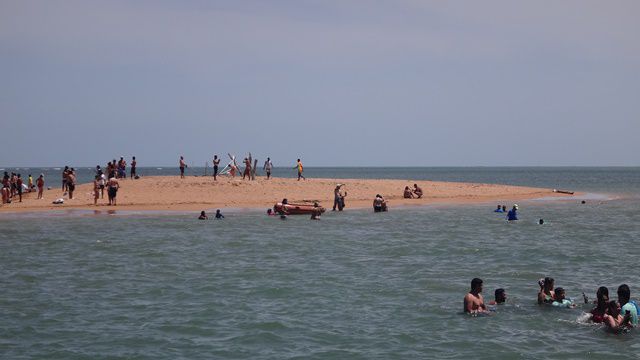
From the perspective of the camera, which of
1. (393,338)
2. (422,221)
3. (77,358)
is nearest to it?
(77,358)

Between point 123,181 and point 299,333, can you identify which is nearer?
point 299,333

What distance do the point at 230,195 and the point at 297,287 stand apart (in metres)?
30.5

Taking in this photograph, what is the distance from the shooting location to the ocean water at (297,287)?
12.9m

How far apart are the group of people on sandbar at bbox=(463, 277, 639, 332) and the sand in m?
28.9

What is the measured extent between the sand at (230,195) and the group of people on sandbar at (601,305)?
28.9 m

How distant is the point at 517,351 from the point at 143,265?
44.3 feet

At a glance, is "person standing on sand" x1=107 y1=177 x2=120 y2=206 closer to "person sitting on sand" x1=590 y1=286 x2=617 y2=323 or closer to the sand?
the sand

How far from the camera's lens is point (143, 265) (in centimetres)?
2230

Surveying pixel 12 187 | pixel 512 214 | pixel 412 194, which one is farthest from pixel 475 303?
pixel 12 187

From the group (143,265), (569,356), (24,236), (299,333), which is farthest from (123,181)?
(569,356)

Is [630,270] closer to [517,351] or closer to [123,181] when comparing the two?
[517,351]

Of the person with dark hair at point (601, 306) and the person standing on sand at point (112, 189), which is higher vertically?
the person standing on sand at point (112, 189)

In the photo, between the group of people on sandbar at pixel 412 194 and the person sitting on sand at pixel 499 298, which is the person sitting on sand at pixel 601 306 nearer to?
the person sitting on sand at pixel 499 298

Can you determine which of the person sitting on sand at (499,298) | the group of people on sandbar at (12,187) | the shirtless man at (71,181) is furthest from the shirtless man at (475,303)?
the group of people on sandbar at (12,187)
